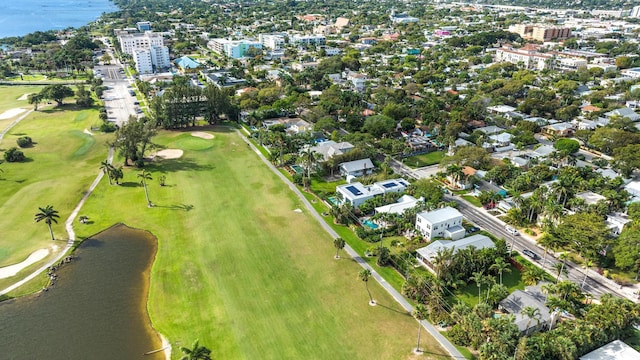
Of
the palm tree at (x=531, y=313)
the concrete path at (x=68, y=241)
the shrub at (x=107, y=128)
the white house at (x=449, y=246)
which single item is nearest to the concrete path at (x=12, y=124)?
the shrub at (x=107, y=128)

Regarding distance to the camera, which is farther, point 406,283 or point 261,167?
point 261,167

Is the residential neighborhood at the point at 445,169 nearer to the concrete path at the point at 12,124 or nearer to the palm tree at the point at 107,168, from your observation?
the palm tree at the point at 107,168

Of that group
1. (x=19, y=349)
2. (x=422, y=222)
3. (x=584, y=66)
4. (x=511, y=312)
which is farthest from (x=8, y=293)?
(x=584, y=66)

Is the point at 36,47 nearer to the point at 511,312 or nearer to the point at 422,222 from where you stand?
the point at 422,222

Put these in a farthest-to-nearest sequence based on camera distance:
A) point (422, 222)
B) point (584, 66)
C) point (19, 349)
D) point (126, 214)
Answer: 1. point (584, 66)
2. point (126, 214)
3. point (422, 222)
4. point (19, 349)

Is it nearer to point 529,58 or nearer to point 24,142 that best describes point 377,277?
point 24,142

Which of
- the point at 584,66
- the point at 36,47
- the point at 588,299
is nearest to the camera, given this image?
the point at 588,299

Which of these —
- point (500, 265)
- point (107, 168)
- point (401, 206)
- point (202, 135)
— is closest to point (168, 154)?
point (202, 135)
